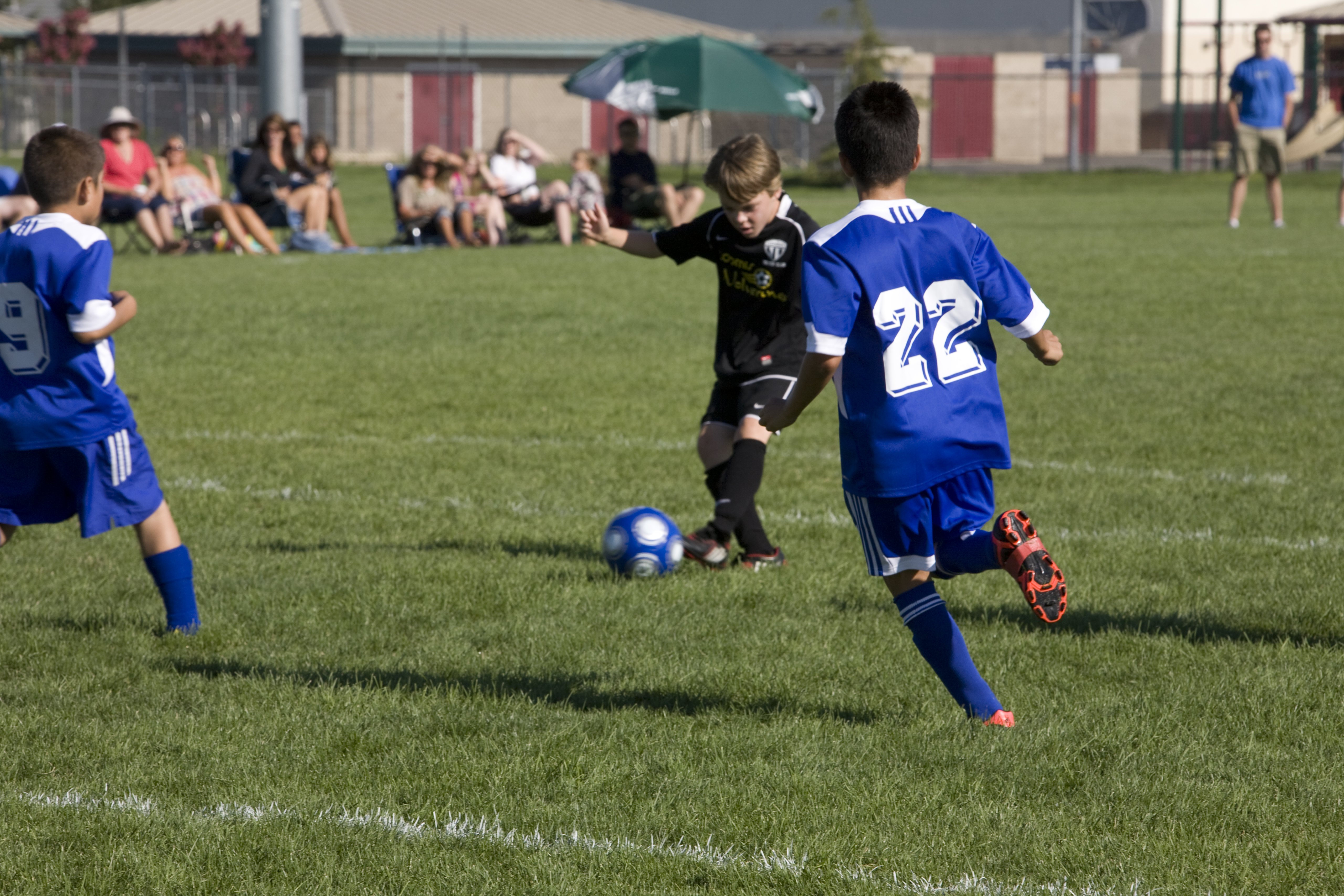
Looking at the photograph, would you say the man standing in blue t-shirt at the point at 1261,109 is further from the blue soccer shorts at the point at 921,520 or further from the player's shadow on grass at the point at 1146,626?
the blue soccer shorts at the point at 921,520

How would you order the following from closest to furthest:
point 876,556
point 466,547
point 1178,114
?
point 876,556, point 466,547, point 1178,114

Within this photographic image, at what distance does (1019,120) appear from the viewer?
145 ft

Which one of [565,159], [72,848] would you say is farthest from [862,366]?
[565,159]

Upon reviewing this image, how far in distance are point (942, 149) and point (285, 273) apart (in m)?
32.1

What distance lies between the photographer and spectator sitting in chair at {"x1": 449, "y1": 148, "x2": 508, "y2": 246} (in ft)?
63.7

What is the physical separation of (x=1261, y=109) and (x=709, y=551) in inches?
571

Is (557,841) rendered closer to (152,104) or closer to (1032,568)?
(1032,568)

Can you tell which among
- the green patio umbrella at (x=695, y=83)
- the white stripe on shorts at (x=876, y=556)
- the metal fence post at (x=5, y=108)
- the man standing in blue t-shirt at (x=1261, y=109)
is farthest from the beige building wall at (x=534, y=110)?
the white stripe on shorts at (x=876, y=556)

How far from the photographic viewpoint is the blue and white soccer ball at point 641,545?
18.3ft

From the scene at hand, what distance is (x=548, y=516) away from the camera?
6566 millimetres

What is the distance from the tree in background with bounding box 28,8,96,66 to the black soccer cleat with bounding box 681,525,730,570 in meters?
44.4

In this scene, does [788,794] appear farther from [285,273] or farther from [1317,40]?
[1317,40]

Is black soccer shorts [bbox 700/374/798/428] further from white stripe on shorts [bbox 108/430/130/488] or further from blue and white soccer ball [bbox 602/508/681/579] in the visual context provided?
white stripe on shorts [bbox 108/430/130/488]

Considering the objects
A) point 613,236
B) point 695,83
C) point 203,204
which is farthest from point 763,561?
point 695,83
